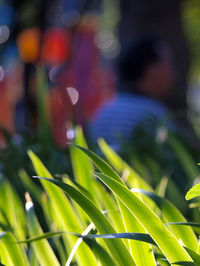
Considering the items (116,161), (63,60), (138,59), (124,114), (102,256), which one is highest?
(102,256)

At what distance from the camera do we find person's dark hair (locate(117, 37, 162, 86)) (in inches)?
180

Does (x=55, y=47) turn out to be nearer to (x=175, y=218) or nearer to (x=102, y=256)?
(x=175, y=218)

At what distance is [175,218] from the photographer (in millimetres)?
1057

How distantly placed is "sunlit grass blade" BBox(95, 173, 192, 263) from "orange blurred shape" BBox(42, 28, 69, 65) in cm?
370

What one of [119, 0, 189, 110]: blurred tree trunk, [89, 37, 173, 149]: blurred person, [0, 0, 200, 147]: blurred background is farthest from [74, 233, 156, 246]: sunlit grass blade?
[119, 0, 189, 110]: blurred tree trunk

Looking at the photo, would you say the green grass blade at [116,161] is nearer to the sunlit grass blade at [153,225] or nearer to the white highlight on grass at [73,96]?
the sunlit grass blade at [153,225]

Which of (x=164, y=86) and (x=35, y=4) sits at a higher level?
(x=35, y=4)

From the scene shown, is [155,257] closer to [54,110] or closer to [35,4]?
[54,110]

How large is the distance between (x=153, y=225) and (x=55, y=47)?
3.84 m

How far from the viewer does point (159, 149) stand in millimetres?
2158

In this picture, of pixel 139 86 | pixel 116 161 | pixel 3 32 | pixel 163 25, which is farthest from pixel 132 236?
pixel 163 25

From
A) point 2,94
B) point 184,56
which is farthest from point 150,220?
point 184,56

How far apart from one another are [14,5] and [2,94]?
63 centimetres

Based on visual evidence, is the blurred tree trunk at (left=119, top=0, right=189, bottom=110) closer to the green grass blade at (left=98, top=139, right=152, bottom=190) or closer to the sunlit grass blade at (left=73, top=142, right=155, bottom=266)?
the green grass blade at (left=98, top=139, right=152, bottom=190)
